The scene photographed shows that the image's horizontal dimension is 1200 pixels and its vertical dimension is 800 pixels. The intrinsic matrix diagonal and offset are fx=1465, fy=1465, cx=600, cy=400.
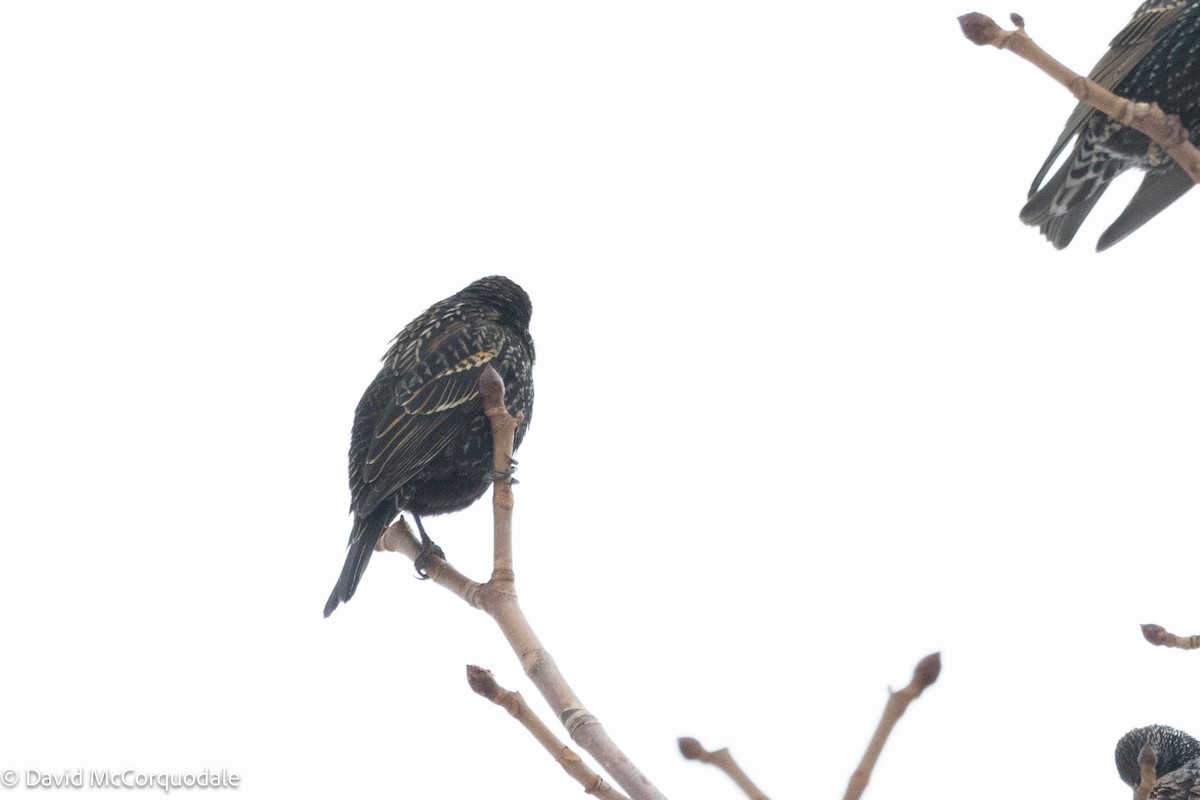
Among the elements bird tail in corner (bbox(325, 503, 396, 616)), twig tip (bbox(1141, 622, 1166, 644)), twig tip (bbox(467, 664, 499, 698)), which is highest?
bird tail in corner (bbox(325, 503, 396, 616))

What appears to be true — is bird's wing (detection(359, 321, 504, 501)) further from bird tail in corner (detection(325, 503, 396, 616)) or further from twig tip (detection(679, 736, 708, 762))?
twig tip (detection(679, 736, 708, 762))

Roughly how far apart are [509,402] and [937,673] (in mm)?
4285

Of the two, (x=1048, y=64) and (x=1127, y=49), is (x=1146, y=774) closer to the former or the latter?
(x=1048, y=64)

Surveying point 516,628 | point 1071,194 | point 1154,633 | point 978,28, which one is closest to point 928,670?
point 1154,633

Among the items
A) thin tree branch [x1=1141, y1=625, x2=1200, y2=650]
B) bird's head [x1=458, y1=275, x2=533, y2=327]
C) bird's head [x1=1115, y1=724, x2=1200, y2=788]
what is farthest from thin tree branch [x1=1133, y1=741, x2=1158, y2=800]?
bird's head [x1=458, y1=275, x2=533, y2=327]

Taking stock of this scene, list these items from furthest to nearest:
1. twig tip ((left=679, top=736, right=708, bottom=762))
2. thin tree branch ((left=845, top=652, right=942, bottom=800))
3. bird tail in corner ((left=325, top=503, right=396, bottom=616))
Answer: bird tail in corner ((left=325, top=503, right=396, bottom=616))
twig tip ((left=679, top=736, right=708, bottom=762))
thin tree branch ((left=845, top=652, right=942, bottom=800))

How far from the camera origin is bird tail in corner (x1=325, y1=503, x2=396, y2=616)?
5.19 metres

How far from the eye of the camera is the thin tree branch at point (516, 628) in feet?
7.46

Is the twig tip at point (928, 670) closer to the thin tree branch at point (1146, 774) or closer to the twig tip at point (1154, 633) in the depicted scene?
the thin tree branch at point (1146, 774)

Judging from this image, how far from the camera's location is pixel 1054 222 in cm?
633

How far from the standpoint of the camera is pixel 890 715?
167 centimetres

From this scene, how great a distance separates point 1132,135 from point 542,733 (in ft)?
14.6

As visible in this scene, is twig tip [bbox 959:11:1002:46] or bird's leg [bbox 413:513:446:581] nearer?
twig tip [bbox 959:11:1002:46]

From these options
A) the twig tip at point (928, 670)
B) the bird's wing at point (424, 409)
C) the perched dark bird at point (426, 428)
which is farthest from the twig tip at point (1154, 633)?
the bird's wing at point (424, 409)
